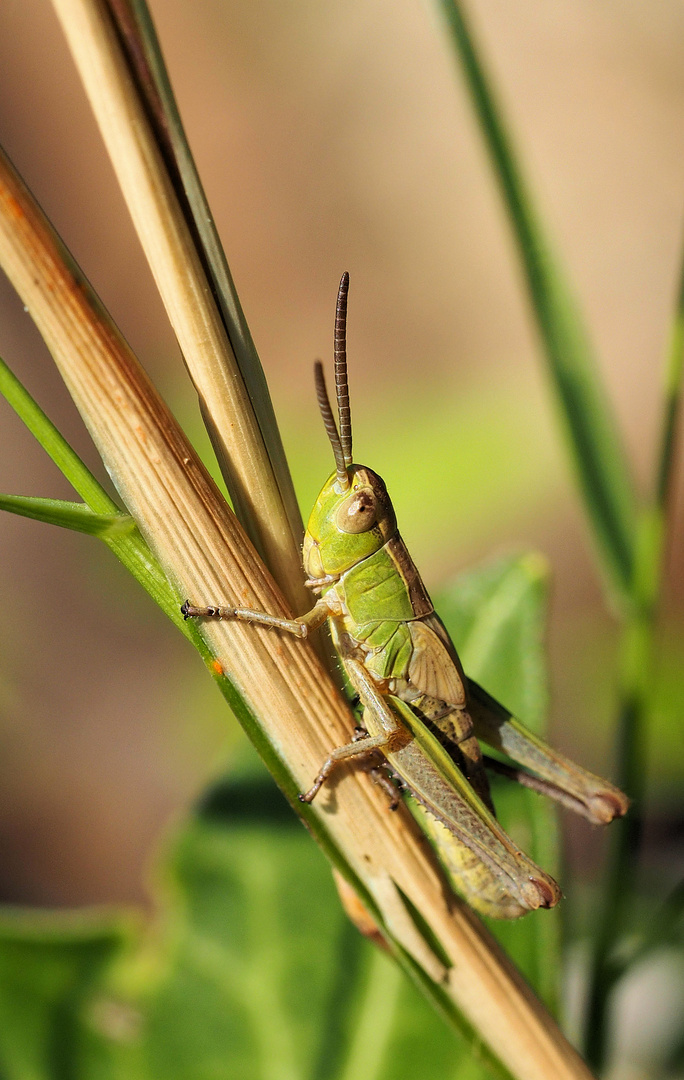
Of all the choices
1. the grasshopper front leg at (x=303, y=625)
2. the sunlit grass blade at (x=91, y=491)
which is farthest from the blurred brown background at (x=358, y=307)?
the sunlit grass blade at (x=91, y=491)

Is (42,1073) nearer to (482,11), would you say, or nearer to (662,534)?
(662,534)

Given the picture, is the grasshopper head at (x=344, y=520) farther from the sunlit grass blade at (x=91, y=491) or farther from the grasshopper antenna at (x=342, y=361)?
the sunlit grass blade at (x=91, y=491)

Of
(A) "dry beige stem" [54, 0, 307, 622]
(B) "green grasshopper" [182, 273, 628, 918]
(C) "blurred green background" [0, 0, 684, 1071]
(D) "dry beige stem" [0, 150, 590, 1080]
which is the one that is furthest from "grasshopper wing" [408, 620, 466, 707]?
(C) "blurred green background" [0, 0, 684, 1071]

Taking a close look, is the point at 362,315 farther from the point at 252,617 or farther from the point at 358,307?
the point at 252,617

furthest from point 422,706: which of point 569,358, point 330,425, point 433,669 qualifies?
point 569,358

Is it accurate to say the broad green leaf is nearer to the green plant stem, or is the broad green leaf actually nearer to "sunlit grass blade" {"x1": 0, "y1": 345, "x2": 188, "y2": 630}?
the green plant stem

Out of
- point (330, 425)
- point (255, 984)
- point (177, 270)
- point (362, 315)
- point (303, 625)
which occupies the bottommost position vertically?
point (255, 984)

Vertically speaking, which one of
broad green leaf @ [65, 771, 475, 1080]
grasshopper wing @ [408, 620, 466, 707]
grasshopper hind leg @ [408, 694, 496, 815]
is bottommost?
broad green leaf @ [65, 771, 475, 1080]
